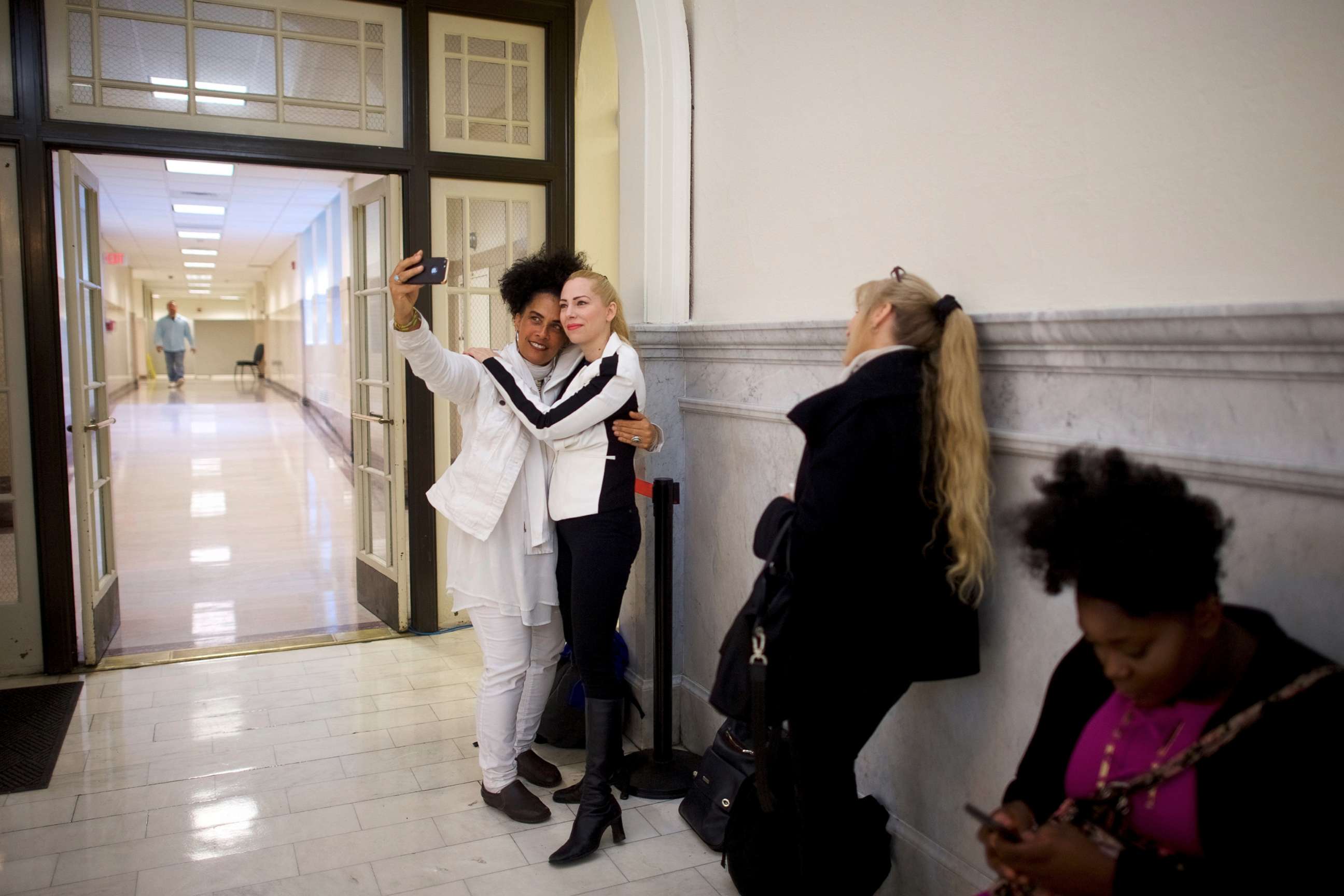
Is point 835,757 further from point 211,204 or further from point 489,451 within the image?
point 211,204

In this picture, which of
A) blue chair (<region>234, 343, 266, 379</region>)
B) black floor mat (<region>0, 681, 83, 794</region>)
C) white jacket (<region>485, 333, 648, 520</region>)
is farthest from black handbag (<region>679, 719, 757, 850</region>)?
blue chair (<region>234, 343, 266, 379</region>)

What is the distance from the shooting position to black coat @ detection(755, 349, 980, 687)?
1.88 metres

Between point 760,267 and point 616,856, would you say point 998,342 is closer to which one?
point 760,267

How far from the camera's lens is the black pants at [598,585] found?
2.72 metres

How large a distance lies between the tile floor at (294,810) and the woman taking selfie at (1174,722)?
146 centimetres

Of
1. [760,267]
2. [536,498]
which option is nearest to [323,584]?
[536,498]

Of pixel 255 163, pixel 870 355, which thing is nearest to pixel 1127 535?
pixel 870 355

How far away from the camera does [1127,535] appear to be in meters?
1.25

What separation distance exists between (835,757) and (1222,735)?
0.94 metres

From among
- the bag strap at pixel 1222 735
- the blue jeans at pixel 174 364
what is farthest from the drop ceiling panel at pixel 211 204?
the bag strap at pixel 1222 735

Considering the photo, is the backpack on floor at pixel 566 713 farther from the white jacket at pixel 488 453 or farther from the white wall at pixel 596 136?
the white wall at pixel 596 136

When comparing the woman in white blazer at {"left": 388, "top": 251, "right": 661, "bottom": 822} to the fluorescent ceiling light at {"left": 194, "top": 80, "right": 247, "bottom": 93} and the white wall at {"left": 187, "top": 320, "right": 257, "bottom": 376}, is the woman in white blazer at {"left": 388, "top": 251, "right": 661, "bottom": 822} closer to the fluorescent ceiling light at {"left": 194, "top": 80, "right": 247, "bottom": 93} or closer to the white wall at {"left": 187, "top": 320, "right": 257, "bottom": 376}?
the fluorescent ceiling light at {"left": 194, "top": 80, "right": 247, "bottom": 93}

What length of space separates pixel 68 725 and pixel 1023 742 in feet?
11.0

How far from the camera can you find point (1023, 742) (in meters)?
1.97
